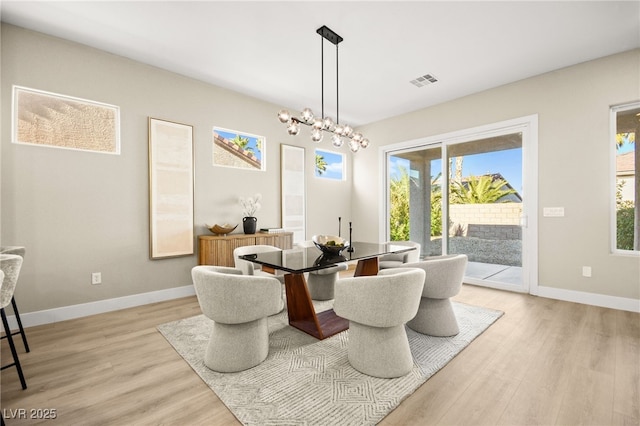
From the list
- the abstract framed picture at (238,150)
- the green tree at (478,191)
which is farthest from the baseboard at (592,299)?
the abstract framed picture at (238,150)

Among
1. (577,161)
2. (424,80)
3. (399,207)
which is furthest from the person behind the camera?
(399,207)

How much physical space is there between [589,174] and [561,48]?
5.05ft

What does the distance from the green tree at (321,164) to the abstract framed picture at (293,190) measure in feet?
1.63

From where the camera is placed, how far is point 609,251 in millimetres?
3373

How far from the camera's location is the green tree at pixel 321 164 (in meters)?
5.64

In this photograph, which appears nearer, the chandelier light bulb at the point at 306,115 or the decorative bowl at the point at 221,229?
the chandelier light bulb at the point at 306,115

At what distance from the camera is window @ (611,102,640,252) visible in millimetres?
3332

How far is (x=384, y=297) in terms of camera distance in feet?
6.07

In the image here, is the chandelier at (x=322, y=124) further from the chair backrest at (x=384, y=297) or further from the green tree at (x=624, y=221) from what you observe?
the green tree at (x=624, y=221)

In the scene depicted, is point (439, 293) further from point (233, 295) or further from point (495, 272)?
point (495, 272)

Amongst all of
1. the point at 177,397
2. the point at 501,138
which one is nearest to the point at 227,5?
the point at 177,397

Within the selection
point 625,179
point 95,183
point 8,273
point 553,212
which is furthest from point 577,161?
point 95,183

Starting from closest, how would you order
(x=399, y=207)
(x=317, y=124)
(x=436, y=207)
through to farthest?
(x=317, y=124) → (x=436, y=207) → (x=399, y=207)

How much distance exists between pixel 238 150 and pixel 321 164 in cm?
180
